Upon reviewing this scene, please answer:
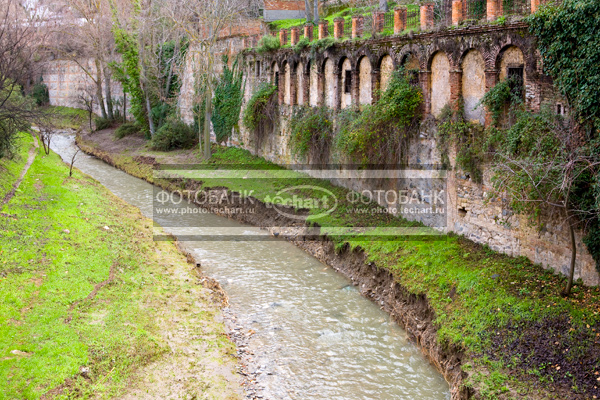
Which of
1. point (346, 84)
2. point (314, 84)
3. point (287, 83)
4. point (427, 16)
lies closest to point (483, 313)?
point (427, 16)

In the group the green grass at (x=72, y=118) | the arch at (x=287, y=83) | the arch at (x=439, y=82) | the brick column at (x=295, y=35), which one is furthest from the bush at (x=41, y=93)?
the arch at (x=439, y=82)

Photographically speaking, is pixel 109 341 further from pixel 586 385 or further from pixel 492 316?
pixel 586 385

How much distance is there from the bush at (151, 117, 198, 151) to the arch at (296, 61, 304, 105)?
9.66 meters

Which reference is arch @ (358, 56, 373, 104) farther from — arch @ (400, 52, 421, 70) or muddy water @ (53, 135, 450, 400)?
muddy water @ (53, 135, 450, 400)

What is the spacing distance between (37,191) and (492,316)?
625 inches

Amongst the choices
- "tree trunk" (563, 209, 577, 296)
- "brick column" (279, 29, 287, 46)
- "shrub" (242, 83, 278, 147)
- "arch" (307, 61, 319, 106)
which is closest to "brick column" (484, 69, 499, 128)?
"tree trunk" (563, 209, 577, 296)

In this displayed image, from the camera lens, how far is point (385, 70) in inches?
690

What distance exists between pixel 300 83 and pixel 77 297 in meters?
13.9

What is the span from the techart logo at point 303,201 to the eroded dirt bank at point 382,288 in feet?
0.84

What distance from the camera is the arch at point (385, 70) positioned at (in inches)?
678

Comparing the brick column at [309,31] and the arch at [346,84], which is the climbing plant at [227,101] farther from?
the arch at [346,84]

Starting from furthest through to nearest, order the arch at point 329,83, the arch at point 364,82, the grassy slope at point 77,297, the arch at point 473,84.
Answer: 1. the arch at point 329,83
2. the arch at point 364,82
3. the arch at point 473,84
4. the grassy slope at point 77,297

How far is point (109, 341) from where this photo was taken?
10.4m

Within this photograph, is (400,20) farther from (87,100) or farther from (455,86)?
(87,100)
